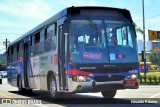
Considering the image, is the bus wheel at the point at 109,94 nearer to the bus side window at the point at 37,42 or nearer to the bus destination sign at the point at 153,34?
the bus side window at the point at 37,42

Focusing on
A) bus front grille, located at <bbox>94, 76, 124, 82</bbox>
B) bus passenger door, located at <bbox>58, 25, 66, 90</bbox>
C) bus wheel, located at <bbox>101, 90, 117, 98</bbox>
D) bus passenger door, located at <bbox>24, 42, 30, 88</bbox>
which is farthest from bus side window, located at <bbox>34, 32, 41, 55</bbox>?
bus front grille, located at <bbox>94, 76, 124, 82</bbox>

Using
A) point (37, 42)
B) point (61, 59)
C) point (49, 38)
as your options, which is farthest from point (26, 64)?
point (61, 59)

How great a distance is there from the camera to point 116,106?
1277 cm

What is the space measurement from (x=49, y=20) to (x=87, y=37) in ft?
10.5

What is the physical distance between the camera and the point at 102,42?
13477 mm

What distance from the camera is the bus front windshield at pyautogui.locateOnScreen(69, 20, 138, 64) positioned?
43.4 ft

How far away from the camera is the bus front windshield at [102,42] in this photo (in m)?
13.2

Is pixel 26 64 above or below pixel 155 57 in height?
below

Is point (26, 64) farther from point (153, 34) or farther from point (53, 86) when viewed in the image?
point (153, 34)

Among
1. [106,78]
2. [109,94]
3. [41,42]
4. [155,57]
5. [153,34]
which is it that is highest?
[153,34]

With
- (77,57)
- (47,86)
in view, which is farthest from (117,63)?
(47,86)

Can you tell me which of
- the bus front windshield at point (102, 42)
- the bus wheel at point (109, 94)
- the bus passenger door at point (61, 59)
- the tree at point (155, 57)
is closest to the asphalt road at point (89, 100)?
the bus wheel at point (109, 94)

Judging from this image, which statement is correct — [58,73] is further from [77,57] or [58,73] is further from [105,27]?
[105,27]

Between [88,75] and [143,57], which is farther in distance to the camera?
[143,57]
